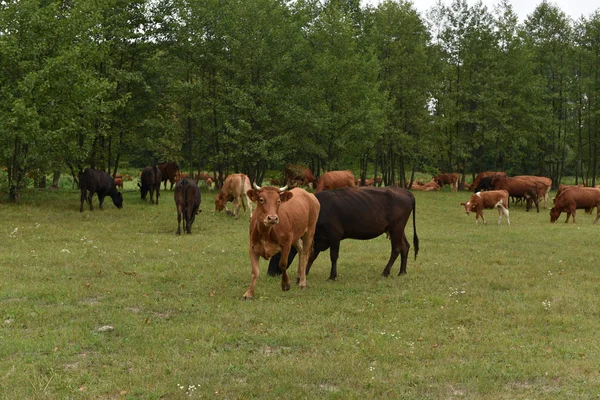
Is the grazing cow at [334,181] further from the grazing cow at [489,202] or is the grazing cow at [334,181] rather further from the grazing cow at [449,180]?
the grazing cow at [449,180]

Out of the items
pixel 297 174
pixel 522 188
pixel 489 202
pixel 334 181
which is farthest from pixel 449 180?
pixel 489 202

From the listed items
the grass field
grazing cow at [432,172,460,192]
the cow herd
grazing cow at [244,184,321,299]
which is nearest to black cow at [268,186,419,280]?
the cow herd

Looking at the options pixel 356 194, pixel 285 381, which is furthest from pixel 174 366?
pixel 356 194

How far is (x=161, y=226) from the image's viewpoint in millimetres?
21578

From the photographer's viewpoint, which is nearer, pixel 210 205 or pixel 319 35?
pixel 210 205

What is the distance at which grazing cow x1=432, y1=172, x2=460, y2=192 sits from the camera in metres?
50.0

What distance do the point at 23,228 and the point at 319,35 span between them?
85.3 ft

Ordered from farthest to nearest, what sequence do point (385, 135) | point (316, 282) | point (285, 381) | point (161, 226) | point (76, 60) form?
point (385, 135) < point (76, 60) < point (161, 226) < point (316, 282) < point (285, 381)

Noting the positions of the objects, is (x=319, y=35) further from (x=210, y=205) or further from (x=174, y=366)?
(x=174, y=366)

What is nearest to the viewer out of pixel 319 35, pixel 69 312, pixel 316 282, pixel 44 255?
pixel 69 312

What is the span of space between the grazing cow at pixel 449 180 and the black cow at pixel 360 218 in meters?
37.9

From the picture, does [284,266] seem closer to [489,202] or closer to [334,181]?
[489,202]

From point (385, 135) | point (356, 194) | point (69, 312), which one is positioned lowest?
point (69, 312)

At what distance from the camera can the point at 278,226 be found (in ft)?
34.9
